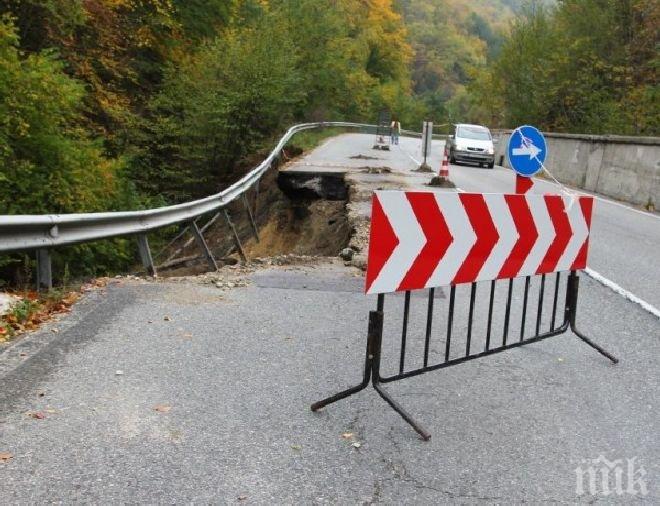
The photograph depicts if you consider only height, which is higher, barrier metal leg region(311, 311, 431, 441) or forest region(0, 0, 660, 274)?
forest region(0, 0, 660, 274)

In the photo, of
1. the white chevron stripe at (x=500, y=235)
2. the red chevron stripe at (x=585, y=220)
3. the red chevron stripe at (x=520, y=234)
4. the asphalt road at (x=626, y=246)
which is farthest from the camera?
the asphalt road at (x=626, y=246)

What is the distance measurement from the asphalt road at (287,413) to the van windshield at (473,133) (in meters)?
23.0

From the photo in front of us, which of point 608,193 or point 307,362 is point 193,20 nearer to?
point 608,193

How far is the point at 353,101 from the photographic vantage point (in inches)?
2419

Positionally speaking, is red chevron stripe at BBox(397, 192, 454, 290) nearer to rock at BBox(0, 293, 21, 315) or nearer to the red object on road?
rock at BBox(0, 293, 21, 315)

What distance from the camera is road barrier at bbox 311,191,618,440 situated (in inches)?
160

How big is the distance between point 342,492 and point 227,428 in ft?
3.00

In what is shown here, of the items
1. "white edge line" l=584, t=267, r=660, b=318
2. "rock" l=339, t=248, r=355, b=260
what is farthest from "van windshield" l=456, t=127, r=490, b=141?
"rock" l=339, t=248, r=355, b=260

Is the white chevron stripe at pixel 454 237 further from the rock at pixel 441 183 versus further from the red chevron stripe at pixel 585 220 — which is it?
the rock at pixel 441 183

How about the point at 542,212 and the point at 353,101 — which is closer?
the point at 542,212

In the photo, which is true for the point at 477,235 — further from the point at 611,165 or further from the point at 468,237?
the point at 611,165

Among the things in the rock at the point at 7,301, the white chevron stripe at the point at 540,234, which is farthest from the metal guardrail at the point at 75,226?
the white chevron stripe at the point at 540,234

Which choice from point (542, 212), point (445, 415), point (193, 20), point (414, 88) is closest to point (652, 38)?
point (193, 20)

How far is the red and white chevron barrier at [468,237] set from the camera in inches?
160
